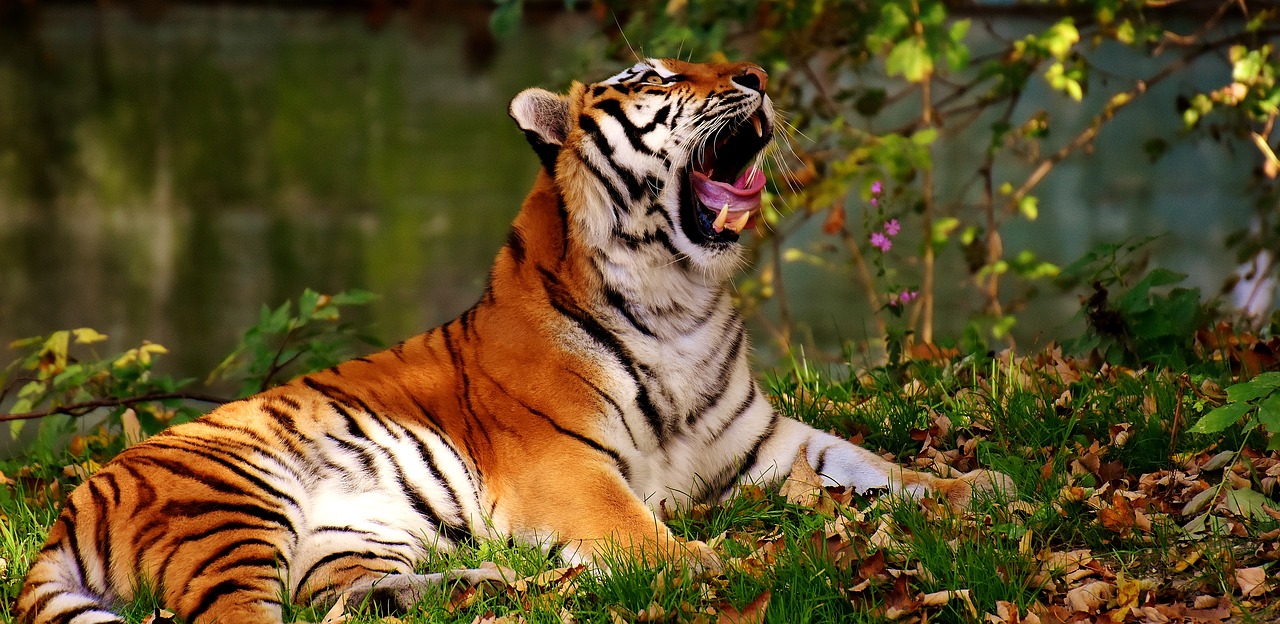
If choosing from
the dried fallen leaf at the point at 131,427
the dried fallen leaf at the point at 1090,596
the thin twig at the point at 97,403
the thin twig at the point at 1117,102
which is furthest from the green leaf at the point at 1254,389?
the dried fallen leaf at the point at 131,427

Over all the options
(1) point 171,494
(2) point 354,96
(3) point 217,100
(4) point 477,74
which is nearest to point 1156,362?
(1) point 171,494

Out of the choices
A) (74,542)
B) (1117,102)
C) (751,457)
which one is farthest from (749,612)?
(1117,102)

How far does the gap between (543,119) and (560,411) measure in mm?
716

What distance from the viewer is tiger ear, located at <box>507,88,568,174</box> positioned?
2.90m

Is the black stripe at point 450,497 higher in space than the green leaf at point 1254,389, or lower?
lower

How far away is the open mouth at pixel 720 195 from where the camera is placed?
287 centimetres

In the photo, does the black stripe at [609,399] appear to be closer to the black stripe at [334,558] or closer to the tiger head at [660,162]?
the tiger head at [660,162]

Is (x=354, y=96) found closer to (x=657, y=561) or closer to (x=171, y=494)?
(x=171, y=494)

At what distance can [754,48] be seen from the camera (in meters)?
5.09

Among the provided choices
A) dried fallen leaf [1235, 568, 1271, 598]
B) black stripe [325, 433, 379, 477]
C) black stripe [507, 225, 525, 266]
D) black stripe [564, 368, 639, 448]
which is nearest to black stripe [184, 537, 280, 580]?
black stripe [325, 433, 379, 477]

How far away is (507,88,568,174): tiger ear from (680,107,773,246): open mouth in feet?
1.10

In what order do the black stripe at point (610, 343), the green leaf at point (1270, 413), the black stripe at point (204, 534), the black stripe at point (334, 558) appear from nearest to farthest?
the green leaf at point (1270, 413), the black stripe at point (204, 534), the black stripe at point (334, 558), the black stripe at point (610, 343)

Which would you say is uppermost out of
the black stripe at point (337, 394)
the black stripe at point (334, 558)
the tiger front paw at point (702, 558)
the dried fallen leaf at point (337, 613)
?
the black stripe at point (337, 394)

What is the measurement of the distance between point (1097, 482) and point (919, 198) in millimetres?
2717
